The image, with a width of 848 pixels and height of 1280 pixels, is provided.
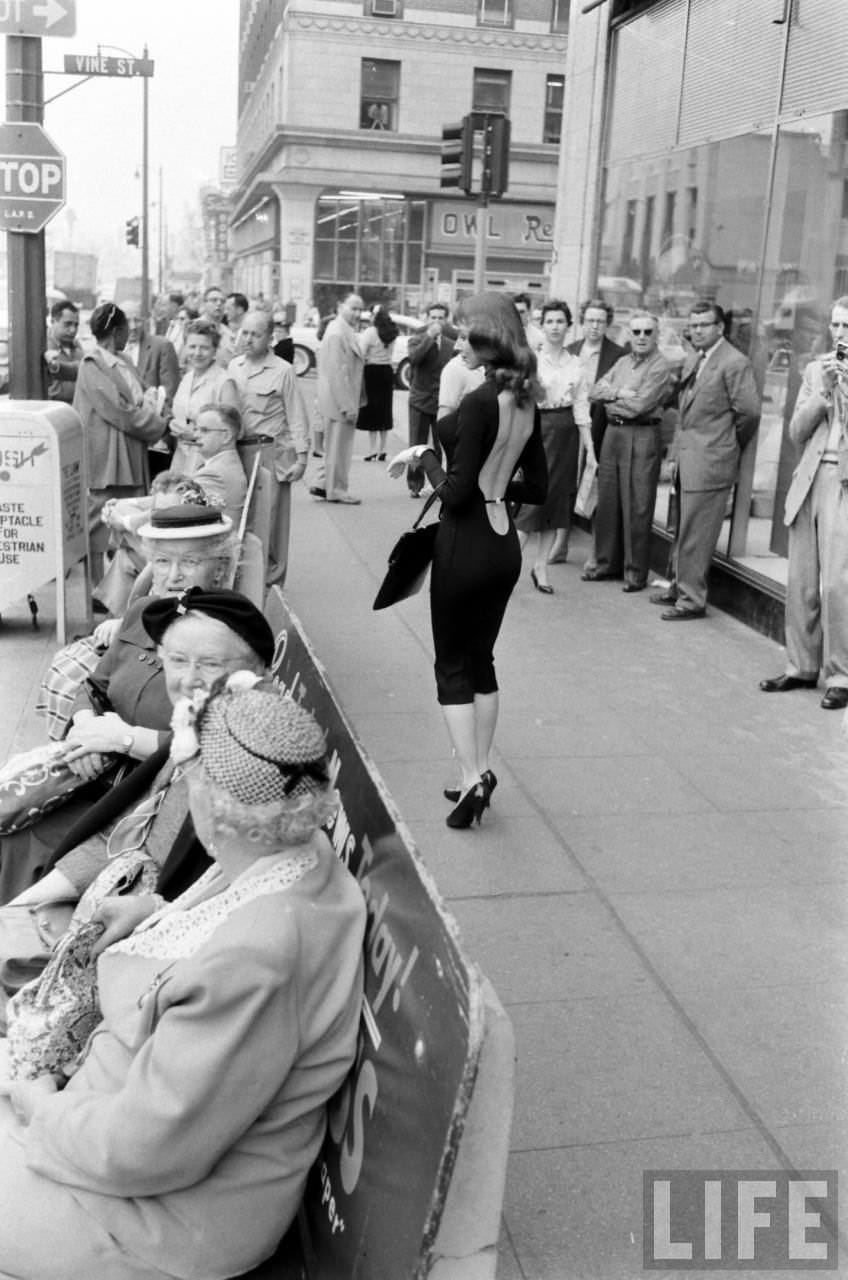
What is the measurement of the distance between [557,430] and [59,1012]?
25.7ft

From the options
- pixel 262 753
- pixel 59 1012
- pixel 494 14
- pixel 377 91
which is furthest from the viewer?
pixel 494 14

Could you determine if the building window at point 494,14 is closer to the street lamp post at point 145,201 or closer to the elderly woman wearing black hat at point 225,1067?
the street lamp post at point 145,201

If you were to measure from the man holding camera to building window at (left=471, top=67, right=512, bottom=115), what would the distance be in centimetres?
3576

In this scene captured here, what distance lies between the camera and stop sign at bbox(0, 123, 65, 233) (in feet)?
29.8

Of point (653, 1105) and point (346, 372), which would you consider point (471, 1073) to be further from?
point (346, 372)

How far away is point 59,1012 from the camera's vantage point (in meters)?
2.73

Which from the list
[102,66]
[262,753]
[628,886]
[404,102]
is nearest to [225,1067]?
[262,753]

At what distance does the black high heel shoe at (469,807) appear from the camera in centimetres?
534

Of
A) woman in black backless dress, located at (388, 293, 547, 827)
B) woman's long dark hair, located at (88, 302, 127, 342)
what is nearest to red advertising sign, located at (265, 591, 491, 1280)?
woman in black backless dress, located at (388, 293, 547, 827)

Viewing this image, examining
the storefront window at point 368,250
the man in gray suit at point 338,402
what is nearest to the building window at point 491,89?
the storefront window at point 368,250

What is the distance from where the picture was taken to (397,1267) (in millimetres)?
1971

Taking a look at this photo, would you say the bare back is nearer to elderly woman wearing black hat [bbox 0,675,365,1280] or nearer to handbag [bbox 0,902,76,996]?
handbag [bbox 0,902,76,996]

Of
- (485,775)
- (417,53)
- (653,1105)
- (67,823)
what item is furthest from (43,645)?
(417,53)

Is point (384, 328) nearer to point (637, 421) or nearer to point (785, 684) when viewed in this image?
point (637, 421)
